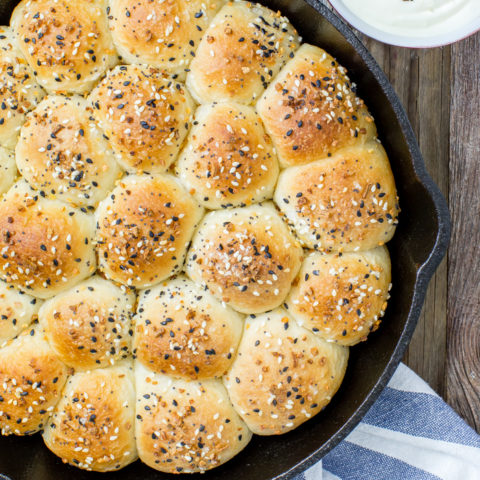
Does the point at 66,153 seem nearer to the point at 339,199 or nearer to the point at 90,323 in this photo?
the point at 90,323

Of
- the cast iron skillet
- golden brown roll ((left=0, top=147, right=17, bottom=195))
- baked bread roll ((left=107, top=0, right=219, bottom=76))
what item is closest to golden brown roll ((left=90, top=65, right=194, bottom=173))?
baked bread roll ((left=107, top=0, right=219, bottom=76))

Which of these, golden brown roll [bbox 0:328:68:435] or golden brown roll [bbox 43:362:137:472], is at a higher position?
golden brown roll [bbox 0:328:68:435]

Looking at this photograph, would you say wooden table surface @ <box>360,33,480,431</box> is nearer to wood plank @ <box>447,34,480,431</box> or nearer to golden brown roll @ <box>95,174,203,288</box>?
wood plank @ <box>447,34,480,431</box>

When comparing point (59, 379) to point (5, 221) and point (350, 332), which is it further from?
point (350, 332)

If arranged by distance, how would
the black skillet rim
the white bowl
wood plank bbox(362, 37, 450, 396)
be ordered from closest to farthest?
the black skillet rim < the white bowl < wood plank bbox(362, 37, 450, 396)

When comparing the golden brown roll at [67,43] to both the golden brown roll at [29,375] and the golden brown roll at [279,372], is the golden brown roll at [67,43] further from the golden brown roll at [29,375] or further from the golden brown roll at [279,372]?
the golden brown roll at [279,372]

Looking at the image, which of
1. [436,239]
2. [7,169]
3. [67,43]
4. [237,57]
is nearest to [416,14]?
[237,57]

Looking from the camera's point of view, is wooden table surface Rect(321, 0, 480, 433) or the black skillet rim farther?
wooden table surface Rect(321, 0, 480, 433)
